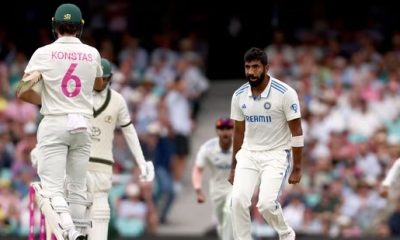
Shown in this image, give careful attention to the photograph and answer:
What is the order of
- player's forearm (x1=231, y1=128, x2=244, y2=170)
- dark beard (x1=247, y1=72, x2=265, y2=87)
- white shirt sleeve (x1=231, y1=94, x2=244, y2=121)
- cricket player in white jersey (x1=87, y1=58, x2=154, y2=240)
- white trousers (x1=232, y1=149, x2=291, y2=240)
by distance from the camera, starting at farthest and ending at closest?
cricket player in white jersey (x1=87, y1=58, x2=154, y2=240) < player's forearm (x1=231, y1=128, x2=244, y2=170) < white shirt sleeve (x1=231, y1=94, x2=244, y2=121) < dark beard (x1=247, y1=72, x2=265, y2=87) < white trousers (x1=232, y1=149, x2=291, y2=240)

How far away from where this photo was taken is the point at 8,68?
24344mm

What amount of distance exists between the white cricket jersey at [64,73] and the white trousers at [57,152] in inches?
5.3

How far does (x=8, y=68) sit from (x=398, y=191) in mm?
7707

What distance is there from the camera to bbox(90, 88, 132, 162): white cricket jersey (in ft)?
48.9

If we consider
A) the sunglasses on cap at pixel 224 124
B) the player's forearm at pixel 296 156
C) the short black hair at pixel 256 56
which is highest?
the short black hair at pixel 256 56

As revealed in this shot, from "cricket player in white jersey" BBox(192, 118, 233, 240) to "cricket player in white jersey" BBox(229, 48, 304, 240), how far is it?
2.42 metres

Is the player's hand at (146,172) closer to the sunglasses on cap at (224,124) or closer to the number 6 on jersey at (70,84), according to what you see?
the sunglasses on cap at (224,124)

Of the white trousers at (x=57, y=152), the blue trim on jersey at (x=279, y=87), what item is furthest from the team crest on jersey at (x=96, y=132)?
the blue trim on jersey at (x=279, y=87)

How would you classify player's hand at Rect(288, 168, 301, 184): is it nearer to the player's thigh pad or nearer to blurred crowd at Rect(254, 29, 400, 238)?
the player's thigh pad

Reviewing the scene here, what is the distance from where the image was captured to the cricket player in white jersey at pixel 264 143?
44.3 ft

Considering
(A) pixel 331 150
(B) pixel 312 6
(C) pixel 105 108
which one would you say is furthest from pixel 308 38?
(C) pixel 105 108

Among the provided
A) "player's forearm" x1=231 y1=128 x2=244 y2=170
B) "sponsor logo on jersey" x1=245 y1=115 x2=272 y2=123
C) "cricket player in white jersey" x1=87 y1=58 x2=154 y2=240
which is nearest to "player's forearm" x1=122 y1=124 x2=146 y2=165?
"cricket player in white jersey" x1=87 y1=58 x2=154 y2=240

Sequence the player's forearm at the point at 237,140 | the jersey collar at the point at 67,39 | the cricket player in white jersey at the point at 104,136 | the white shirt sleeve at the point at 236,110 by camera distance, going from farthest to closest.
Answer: the cricket player in white jersey at the point at 104,136 → the player's forearm at the point at 237,140 → the white shirt sleeve at the point at 236,110 → the jersey collar at the point at 67,39

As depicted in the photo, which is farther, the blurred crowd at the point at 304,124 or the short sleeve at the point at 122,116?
the blurred crowd at the point at 304,124
